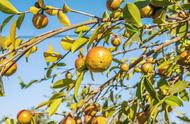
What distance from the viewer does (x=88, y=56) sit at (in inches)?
62.1

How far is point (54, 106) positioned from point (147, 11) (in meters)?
0.61

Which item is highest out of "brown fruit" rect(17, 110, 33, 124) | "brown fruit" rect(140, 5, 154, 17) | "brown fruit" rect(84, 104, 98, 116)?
"brown fruit" rect(140, 5, 154, 17)

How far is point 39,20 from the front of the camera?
1.81 metres

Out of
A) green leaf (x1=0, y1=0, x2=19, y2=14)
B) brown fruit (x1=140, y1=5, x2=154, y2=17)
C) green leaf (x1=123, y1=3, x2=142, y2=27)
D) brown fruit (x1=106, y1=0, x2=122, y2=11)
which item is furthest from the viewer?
brown fruit (x1=106, y1=0, x2=122, y2=11)

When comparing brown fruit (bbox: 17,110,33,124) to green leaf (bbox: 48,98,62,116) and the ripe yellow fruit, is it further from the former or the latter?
the ripe yellow fruit

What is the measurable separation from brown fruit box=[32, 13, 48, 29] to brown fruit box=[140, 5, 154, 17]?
1.34ft

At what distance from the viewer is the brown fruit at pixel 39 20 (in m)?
1.82

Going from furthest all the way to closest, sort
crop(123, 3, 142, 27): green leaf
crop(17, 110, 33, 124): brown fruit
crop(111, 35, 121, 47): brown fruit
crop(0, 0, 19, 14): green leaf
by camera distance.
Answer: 1. crop(111, 35, 121, 47): brown fruit
2. crop(17, 110, 33, 124): brown fruit
3. crop(0, 0, 19, 14): green leaf
4. crop(123, 3, 142, 27): green leaf

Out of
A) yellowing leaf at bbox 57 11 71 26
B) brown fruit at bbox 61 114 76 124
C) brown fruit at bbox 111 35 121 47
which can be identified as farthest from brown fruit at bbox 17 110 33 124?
brown fruit at bbox 111 35 121 47

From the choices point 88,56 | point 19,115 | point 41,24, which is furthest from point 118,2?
point 19,115

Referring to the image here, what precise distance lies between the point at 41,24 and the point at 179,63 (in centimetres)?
89

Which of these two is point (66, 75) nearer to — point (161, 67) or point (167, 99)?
point (161, 67)

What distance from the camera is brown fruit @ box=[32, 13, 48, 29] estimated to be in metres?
1.82

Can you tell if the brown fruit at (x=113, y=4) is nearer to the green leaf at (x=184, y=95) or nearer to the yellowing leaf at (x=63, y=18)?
the yellowing leaf at (x=63, y=18)
